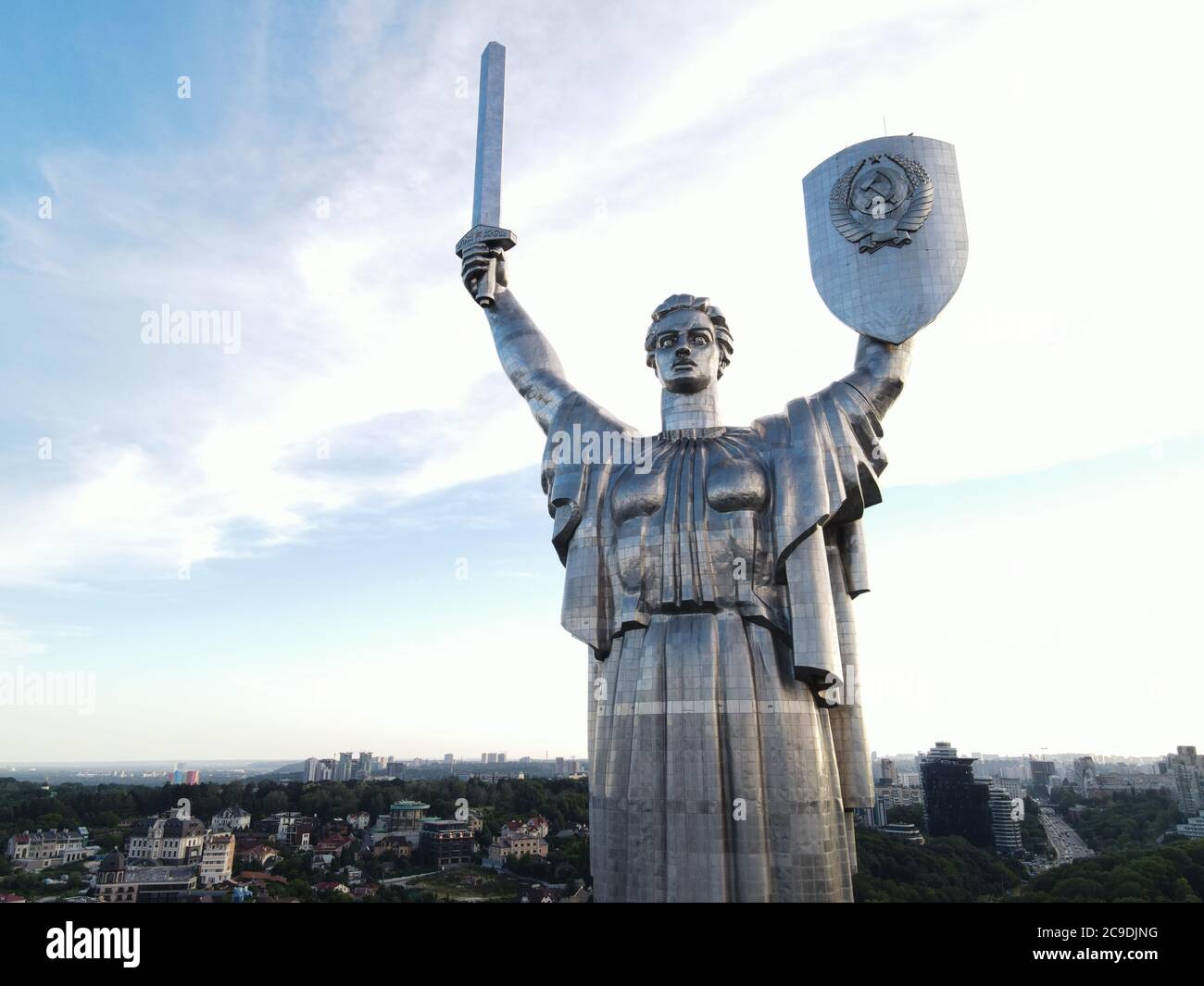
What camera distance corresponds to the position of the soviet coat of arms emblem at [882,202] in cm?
988

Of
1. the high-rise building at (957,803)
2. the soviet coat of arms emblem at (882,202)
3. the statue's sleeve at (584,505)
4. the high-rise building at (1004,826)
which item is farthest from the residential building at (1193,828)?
the statue's sleeve at (584,505)

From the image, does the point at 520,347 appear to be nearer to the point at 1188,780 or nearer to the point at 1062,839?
the point at 1062,839

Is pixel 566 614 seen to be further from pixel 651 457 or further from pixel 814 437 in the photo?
pixel 814 437

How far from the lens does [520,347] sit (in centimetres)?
1153

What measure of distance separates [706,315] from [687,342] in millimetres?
520

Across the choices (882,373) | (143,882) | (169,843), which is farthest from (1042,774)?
(882,373)

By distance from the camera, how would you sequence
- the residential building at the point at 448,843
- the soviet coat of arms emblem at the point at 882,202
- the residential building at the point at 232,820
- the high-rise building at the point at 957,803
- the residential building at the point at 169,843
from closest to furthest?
the soviet coat of arms emblem at the point at 882,202, the residential building at the point at 169,843, the residential building at the point at 448,843, the high-rise building at the point at 957,803, the residential building at the point at 232,820

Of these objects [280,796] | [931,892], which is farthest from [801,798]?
[280,796]

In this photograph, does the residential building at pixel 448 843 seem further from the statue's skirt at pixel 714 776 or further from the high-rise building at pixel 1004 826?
the statue's skirt at pixel 714 776

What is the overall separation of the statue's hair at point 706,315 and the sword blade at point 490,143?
132 inches

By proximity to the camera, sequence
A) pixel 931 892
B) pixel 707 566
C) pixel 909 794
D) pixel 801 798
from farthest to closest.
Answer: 1. pixel 909 794
2. pixel 931 892
3. pixel 707 566
4. pixel 801 798

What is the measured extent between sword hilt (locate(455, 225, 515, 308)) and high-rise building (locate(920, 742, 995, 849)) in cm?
3897
